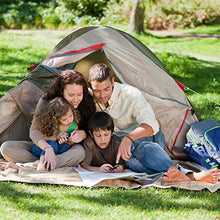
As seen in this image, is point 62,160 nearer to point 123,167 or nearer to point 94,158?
point 94,158

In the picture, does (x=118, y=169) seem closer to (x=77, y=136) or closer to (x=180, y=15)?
(x=77, y=136)

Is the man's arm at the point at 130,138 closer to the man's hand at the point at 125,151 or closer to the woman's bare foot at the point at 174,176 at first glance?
the man's hand at the point at 125,151

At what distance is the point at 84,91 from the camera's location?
411 cm

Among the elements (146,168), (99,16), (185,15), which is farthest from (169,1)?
(146,168)

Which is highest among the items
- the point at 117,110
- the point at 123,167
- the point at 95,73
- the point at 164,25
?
the point at 95,73

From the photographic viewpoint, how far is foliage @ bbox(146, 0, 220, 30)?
52.0 ft

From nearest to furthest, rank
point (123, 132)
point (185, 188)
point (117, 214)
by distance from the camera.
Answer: point (117, 214), point (185, 188), point (123, 132)

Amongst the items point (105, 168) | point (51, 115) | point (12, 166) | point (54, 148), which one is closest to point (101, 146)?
point (105, 168)

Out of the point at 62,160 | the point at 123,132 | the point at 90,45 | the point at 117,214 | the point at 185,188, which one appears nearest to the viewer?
the point at 117,214

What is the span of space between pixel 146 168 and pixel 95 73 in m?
0.97

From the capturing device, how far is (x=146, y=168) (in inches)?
156

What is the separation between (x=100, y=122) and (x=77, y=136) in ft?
0.84

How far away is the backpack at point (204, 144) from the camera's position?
4.25m

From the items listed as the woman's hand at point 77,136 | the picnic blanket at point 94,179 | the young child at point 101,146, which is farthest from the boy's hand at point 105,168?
the woman's hand at point 77,136
